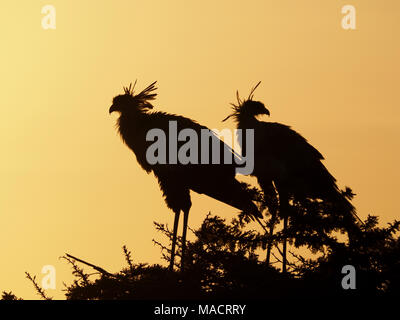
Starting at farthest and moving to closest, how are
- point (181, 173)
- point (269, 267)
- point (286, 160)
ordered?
point (286, 160) → point (181, 173) → point (269, 267)

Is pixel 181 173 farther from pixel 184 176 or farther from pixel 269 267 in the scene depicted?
pixel 269 267

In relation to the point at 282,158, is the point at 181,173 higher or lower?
lower

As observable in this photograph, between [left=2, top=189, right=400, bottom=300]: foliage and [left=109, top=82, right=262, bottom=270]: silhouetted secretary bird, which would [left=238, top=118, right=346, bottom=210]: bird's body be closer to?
[left=109, top=82, right=262, bottom=270]: silhouetted secretary bird

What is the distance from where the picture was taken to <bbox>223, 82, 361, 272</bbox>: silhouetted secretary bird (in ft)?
50.2

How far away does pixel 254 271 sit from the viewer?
9.12 m

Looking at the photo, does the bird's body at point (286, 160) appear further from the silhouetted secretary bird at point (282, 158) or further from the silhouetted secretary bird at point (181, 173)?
the silhouetted secretary bird at point (181, 173)

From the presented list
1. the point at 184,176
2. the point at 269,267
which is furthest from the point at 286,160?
the point at 269,267

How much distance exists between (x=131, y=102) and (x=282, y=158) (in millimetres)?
3215

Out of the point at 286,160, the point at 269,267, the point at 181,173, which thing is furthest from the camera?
the point at 286,160

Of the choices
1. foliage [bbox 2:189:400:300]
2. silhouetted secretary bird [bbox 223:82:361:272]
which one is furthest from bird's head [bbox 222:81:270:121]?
foliage [bbox 2:189:400:300]

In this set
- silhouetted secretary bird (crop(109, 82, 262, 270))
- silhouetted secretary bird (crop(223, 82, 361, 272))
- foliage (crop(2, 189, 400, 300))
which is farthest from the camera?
silhouetted secretary bird (crop(223, 82, 361, 272))

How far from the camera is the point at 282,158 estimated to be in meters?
15.8

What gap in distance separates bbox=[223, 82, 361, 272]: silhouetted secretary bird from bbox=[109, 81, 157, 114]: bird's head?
7.25 feet
